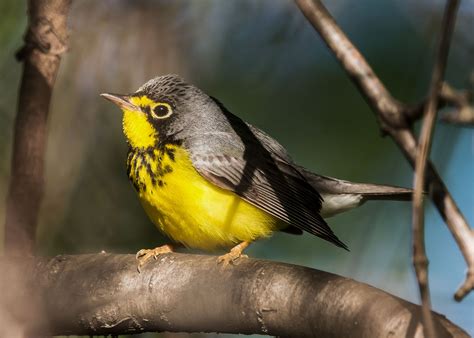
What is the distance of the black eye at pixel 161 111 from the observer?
18.4 ft

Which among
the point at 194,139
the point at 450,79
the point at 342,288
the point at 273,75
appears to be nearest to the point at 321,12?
the point at 342,288

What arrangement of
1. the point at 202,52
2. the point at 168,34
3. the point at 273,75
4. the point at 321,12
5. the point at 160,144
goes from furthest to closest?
1. the point at 273,75
2. the point at 202,52
3. the point at 168,34
4. the point at 160,144
5. the point at 321,12

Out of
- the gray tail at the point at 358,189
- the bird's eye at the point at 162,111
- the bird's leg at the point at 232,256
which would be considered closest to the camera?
the bird's leg at the point at 232,256

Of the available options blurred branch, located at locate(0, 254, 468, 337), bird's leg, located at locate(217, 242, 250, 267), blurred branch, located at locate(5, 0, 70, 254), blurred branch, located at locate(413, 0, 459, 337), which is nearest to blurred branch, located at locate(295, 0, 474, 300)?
blurred branch, located at locate(413, 0, 459, 337)

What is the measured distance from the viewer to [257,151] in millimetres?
5676

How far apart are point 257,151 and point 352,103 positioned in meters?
2.10

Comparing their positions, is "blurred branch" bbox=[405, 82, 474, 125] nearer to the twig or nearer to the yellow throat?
the twig

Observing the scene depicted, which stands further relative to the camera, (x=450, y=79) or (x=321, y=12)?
(x=450, y=79)

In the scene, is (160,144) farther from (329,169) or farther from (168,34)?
(329,169)

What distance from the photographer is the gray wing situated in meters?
5.24

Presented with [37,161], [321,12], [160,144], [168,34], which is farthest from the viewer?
[168,34]

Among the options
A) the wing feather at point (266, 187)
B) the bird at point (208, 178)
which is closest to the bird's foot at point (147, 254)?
the bird at point (208, 178)

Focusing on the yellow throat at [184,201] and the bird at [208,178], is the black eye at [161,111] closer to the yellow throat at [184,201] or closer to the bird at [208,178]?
the bird at [208,178]

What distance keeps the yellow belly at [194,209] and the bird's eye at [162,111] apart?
1.16 ft
